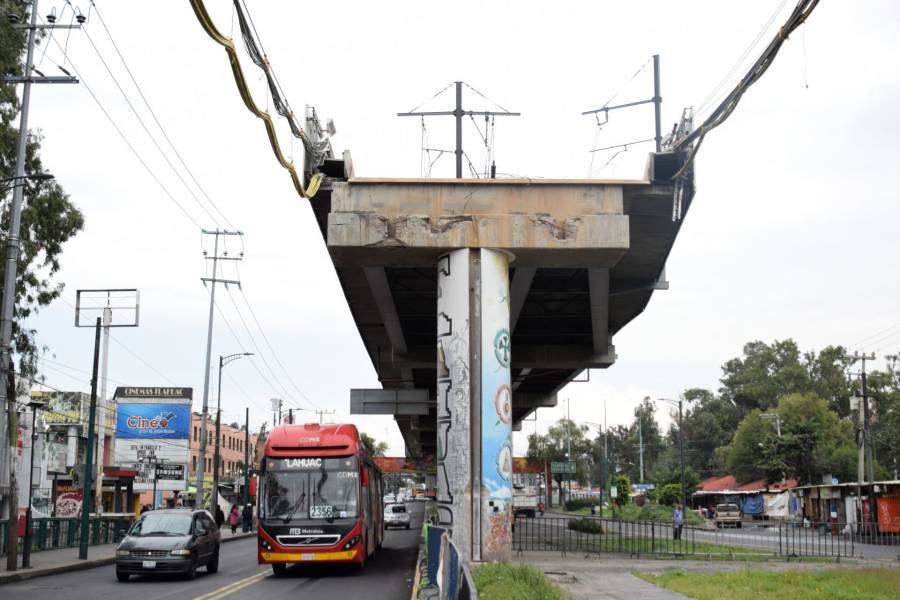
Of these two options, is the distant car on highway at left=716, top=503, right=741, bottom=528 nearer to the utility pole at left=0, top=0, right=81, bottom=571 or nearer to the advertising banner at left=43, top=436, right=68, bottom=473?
the advertising banner at left=43, top=436, right=68, bottom=473

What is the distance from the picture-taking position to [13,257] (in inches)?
925

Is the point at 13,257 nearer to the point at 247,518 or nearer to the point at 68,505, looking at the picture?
A: the point at 68,505

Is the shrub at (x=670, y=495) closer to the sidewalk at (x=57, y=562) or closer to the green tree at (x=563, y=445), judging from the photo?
the green tree at (x=563, y=445)

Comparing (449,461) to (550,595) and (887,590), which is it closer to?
(887,590)

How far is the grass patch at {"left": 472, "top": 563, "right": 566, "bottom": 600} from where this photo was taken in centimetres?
1175

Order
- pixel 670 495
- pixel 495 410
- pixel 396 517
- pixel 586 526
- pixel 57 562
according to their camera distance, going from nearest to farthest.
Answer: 1. pixel 495 410
2. pixel 57 562
3. pixel 586 526
4. pixel 396 517
5. pixel 670 495

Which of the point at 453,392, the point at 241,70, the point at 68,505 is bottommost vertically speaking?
the point at 68,505

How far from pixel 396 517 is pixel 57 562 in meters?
34.2

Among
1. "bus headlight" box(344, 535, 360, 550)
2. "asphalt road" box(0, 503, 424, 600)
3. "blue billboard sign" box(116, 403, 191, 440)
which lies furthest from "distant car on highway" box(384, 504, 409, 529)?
"bus headlight" box(344, 535, 360, 550)

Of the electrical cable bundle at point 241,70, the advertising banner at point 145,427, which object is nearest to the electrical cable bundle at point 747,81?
the electrical cable bundle at point 241,70

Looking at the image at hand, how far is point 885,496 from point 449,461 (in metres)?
34.4

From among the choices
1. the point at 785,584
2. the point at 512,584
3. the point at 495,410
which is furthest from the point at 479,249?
the point at 512,584

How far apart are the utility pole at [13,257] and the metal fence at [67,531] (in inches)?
190

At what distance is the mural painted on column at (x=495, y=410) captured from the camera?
22750 mm
